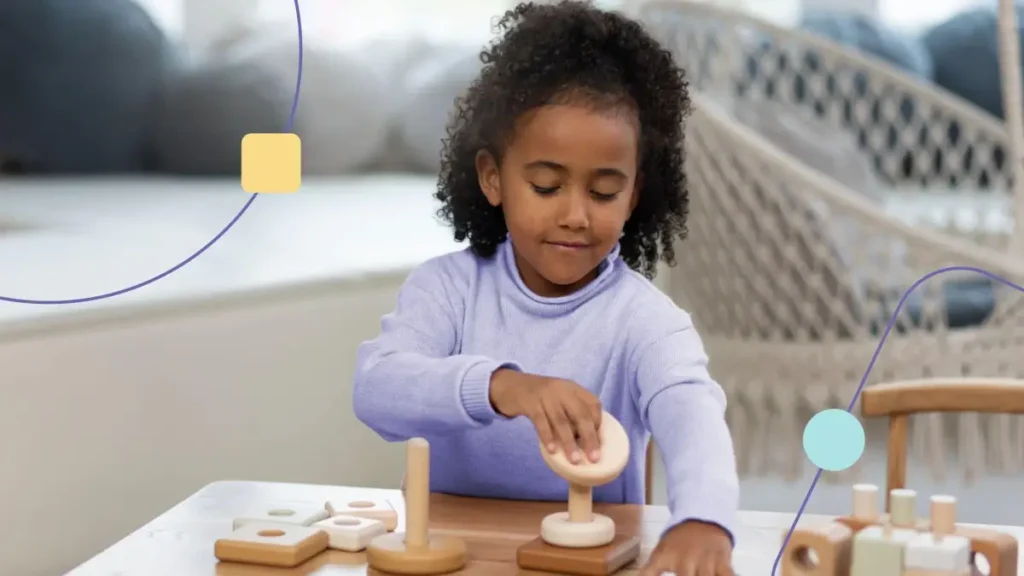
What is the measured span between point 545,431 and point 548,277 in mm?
253

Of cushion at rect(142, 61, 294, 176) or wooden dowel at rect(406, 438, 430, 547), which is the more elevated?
cushion at rect(142, 61, 294, 176)

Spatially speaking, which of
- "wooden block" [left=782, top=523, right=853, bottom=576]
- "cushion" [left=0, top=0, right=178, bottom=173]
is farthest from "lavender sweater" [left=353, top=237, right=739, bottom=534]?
"cushion" [left=0, top=0, right=178, bottom=173]

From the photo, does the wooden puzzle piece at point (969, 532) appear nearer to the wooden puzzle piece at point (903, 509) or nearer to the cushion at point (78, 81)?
the wooden puzzle piece at point (903, 509)

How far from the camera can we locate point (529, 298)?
3.44 ft

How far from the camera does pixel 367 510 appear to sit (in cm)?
90

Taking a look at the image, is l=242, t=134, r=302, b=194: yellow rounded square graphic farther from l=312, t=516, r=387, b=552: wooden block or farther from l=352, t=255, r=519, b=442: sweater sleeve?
l=312, t=516, r=387, b=552: wooden block

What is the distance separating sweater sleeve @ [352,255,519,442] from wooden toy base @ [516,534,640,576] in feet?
0.42

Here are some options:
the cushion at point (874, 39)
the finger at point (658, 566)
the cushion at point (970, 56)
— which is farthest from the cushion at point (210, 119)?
the cushion at point (970, 56)

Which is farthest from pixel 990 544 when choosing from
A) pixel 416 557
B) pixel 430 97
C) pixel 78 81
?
pixel 430 97

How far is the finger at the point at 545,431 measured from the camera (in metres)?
0.78

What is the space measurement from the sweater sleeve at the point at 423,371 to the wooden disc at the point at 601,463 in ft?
0.42

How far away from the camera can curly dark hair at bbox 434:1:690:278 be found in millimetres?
1024

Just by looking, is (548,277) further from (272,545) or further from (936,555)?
(936,555)

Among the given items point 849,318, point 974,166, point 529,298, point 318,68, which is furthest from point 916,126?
point 529,298
